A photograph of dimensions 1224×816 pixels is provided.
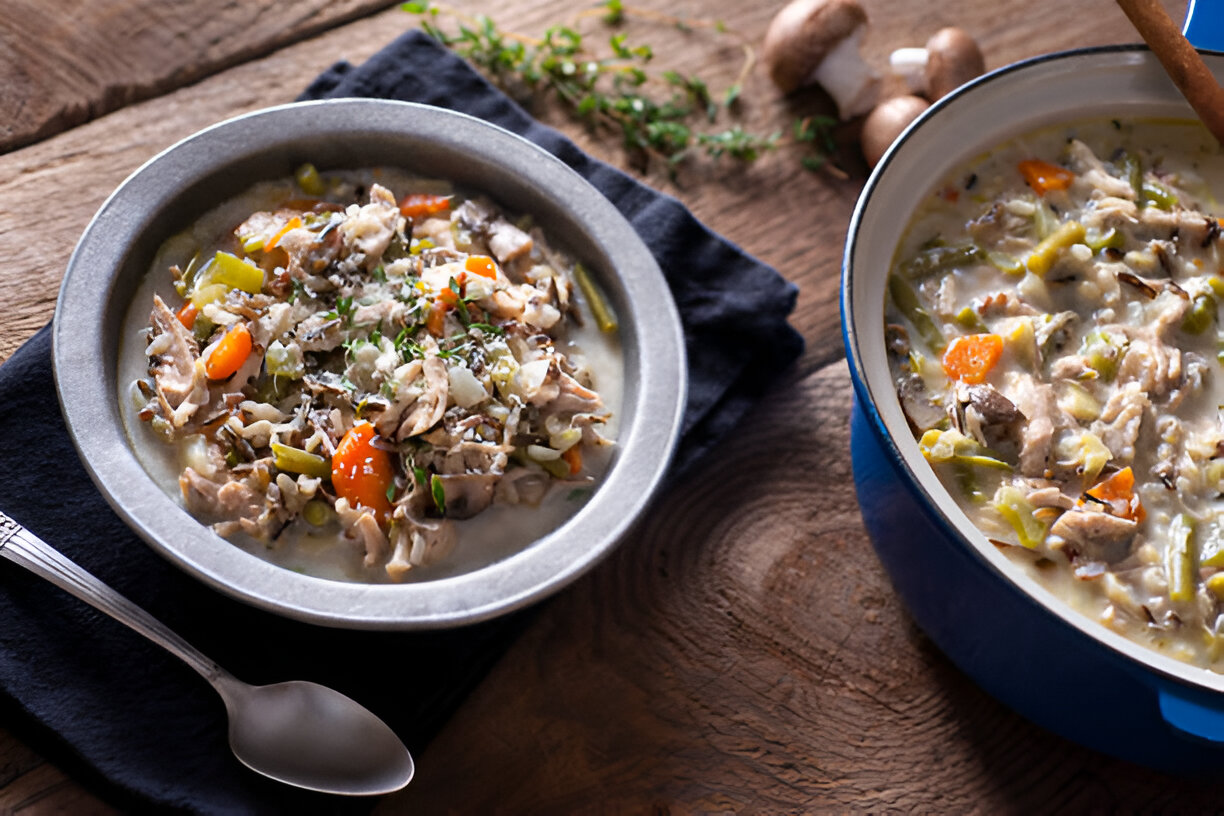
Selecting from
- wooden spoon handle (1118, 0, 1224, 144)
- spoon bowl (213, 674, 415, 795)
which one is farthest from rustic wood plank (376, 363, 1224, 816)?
wooden spoon handle (1118, 0, 1224, 144)

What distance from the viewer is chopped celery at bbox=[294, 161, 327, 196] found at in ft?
7.60

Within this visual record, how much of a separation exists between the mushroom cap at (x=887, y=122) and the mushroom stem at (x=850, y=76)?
0.22ft

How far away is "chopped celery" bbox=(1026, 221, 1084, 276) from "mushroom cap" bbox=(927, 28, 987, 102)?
2.31ft

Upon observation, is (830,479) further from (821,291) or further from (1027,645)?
(1027,645)

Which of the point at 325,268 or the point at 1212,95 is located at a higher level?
the point at 1212,95

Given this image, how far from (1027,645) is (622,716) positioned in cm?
81

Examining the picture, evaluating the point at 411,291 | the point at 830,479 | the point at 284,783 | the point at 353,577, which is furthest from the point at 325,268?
the point at 830,479

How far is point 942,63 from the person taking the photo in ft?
9.08

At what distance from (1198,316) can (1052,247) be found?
315 millimetres

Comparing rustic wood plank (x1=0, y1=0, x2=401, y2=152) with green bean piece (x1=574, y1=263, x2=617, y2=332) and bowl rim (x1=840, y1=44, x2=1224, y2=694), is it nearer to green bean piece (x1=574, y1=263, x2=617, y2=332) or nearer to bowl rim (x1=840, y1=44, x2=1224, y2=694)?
green bean piece (x1=574, y1=263, x2=617, y2=332)

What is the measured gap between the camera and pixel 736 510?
242 cm

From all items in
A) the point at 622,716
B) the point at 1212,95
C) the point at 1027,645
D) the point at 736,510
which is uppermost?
the point at 1212,95

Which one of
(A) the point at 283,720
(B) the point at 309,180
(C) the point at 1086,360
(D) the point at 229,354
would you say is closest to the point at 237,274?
(D) the point at 229,354

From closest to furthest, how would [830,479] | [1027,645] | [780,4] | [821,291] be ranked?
[1027,645] < [830,479] < [821,291] < [780,4]
